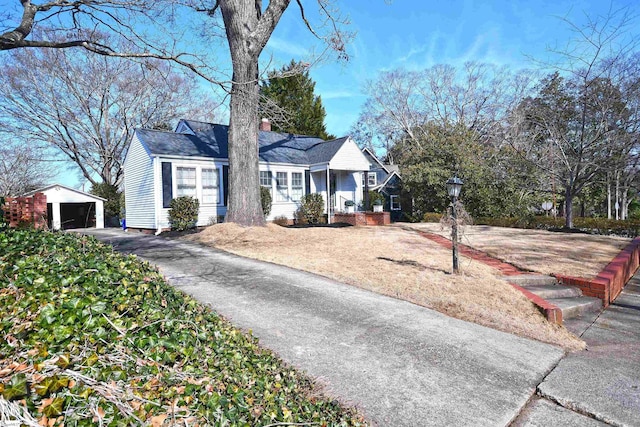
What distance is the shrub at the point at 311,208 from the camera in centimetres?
1745

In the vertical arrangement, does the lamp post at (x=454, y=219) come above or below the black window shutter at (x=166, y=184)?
below

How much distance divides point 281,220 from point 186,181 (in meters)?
4.63

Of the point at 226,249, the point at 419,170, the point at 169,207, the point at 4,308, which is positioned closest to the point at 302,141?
the point at 419,170

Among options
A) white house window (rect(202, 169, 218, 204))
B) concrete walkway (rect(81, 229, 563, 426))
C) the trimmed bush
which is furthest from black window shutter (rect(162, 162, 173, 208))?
the trimmed bush

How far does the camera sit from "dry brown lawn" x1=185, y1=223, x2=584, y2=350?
4.54 meters

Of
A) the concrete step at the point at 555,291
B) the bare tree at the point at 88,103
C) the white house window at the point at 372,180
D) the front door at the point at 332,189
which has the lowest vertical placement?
the concrete step at the point at 555,291

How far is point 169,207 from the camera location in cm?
1374

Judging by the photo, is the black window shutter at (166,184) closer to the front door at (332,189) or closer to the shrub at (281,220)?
the shrub at (281,220)

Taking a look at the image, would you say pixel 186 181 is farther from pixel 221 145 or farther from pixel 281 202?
pixel 281 202

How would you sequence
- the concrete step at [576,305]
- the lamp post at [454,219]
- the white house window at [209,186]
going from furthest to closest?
1. the white house window at [209,186]
2. the lamp post at [454,219]
3. the concrete step at [576,305]

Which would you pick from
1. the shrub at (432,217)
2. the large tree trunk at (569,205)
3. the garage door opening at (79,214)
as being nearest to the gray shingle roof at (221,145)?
the shrub at (432,217)

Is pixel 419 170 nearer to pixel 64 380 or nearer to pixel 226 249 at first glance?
pixel 226 249

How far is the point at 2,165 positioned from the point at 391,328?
30.4 meters

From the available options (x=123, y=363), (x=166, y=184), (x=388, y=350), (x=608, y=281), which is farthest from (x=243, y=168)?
(x=123, y=363)
